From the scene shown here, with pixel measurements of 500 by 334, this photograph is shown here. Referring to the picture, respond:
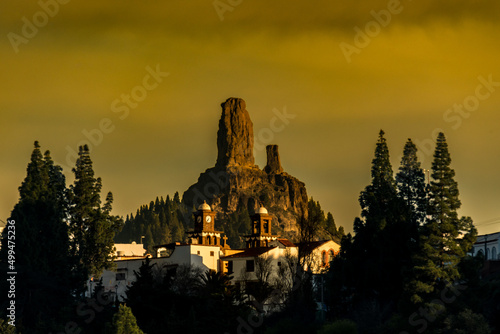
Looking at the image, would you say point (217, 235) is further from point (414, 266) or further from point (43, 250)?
point (414, 266)

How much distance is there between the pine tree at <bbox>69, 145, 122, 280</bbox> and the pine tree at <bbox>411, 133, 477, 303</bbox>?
39273mm

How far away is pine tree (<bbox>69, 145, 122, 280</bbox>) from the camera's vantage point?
88.3m

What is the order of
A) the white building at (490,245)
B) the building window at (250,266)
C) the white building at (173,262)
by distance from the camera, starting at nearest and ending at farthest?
the white building at (490,245) → the building window at (250,266) → the white building at (173,262)

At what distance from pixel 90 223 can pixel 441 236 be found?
42.4 m

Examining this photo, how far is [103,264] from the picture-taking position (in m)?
88.2

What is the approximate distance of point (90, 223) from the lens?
8956 centimetres

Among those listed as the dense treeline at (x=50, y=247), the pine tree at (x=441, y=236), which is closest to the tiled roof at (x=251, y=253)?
the dense treeline at (x=50, y=247)

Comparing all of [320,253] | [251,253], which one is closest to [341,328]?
[251,253]

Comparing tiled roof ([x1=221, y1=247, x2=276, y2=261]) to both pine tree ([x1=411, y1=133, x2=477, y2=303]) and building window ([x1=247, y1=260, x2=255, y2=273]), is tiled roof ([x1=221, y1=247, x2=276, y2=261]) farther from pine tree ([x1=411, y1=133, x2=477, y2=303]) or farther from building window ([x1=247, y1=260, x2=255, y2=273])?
pine tree ([x1=411, y1=133, x2=477, y2=303])

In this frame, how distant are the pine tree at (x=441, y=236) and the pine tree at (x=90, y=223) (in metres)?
39.3

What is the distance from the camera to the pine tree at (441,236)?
195 feet

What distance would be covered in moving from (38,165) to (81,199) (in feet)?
31.8

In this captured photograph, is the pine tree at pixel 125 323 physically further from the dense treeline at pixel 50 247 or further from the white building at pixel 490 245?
the white building at pixel 490 245

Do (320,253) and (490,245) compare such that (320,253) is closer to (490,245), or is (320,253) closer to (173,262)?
(173,262)
